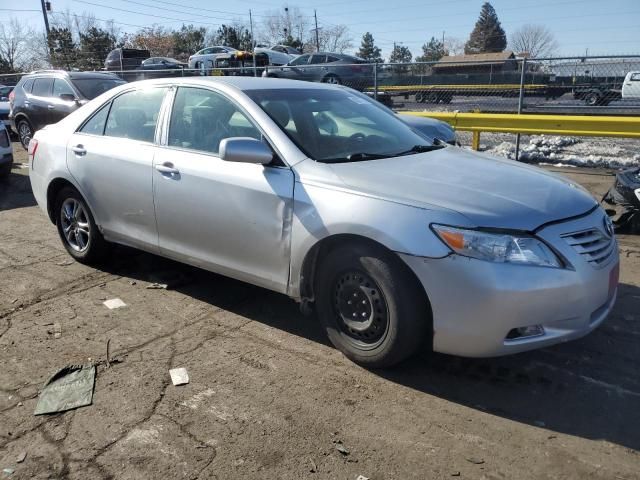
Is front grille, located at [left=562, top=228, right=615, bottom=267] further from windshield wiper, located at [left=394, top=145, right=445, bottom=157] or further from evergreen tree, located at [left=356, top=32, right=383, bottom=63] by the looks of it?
evergreen tree, located at [left=356, top=32, right=383, bottom=63]

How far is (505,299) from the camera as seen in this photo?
9.39ft

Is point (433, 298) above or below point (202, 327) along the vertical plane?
above

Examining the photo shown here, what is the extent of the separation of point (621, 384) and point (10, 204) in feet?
26.5

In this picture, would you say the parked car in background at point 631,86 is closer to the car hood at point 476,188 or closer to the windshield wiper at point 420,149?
the windshield wiper at point 420,149

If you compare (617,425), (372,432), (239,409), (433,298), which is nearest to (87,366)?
(239,409)

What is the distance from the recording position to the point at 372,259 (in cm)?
317

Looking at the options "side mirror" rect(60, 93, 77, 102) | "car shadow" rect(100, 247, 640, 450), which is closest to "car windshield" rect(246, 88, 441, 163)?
"car shadow" rect(100, 247, 640, 450)

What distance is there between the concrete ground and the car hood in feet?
3.20

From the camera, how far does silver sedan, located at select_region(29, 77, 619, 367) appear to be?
2941 millimetres

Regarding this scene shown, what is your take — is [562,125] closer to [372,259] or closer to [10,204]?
[372,259]

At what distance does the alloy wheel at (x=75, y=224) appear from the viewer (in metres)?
5.12

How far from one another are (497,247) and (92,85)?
11.1 meters

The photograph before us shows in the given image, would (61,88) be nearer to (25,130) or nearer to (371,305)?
(25,130)

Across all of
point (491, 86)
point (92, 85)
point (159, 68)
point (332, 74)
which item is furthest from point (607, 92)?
point (159, 68)
